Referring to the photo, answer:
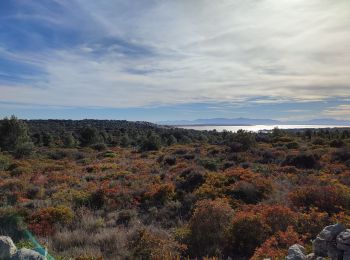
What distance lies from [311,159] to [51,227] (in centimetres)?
1664

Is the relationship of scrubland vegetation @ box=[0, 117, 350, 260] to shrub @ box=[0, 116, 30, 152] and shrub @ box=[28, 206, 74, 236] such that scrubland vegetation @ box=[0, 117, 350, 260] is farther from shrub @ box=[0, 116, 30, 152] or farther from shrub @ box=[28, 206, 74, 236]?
shrub @ box=[0, 116, 30, 152]

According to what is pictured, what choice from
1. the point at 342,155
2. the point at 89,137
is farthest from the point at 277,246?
the point at 89,137

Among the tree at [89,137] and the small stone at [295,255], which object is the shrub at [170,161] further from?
the tree at [89,137]

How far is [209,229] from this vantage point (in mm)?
7879

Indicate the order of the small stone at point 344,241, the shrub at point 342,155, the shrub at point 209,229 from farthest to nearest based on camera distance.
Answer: the shrub at point 342,155
the shrub at point 209,229
the small stone at point 344,241

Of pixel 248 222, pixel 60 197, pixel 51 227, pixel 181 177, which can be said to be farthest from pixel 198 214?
pixel 181 177

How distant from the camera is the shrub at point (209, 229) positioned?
24.7 feet

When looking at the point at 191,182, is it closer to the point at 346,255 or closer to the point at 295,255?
the point at 295,255

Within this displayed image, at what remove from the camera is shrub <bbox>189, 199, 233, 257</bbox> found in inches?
296

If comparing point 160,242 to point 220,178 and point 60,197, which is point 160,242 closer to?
point 60,197

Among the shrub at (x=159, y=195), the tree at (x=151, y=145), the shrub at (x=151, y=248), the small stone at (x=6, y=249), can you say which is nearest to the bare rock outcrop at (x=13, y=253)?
the small stone at (x=6, y=249)

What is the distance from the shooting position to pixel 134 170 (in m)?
20.9

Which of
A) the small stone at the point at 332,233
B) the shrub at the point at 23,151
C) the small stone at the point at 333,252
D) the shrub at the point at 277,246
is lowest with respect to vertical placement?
the shrub at the point at 23,151

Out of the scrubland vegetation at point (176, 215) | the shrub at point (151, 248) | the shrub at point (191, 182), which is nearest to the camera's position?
the shrub at point (151, 248)
